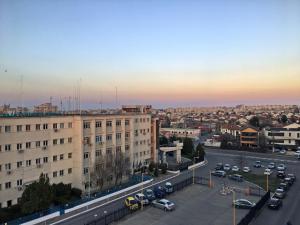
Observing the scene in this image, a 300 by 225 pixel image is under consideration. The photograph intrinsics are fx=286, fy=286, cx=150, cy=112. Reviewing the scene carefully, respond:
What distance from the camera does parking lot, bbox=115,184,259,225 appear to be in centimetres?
2525

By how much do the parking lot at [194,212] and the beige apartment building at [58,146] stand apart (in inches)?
439

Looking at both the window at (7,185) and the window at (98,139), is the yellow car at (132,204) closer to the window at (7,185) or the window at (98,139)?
the window at (98,139)

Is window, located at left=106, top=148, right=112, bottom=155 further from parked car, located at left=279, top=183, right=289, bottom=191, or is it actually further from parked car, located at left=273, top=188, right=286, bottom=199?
parked car, located at left=279, top=183, right=289, bottom=191

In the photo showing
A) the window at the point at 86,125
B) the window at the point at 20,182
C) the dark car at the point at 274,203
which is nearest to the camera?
the dark car at the point at 274,203

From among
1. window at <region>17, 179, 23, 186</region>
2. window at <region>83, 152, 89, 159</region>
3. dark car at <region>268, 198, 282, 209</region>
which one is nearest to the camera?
dark car at <region>268, 198, 282, 209</region>

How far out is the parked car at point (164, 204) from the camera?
28014 millimetres

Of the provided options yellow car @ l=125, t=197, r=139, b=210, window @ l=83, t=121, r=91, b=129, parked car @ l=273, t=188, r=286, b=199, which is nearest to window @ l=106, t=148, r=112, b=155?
window @ l=83, t=121, r=91, b=129

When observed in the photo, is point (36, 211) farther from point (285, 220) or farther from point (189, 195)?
point (285, 220)

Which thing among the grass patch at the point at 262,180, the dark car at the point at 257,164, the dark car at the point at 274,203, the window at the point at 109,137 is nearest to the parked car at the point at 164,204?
the dark car at the point at 274,203

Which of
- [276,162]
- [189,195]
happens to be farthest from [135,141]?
[276,162]

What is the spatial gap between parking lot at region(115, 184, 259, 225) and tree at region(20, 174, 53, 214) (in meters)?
7.50

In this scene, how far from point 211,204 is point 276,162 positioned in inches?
1253

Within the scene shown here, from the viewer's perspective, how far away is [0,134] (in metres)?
27.9

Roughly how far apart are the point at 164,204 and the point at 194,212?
3.02 metres
